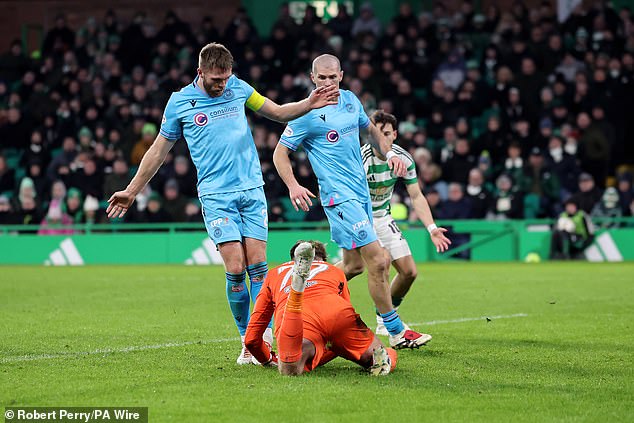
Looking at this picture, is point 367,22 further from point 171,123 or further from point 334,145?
point 171,123

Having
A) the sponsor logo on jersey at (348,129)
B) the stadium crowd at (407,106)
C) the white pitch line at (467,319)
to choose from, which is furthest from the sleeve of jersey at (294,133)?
the stadium crowd at (407,106)

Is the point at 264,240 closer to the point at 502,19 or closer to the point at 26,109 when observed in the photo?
the point at 502,19

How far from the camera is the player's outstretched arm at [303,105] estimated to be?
806 centimetres

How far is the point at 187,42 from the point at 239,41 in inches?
71.2

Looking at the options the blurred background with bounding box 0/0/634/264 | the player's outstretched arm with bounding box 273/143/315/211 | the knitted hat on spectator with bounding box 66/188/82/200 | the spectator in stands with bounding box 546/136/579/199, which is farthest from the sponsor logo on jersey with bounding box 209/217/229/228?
the knitted hat on spectator with bounding box 66/188/82/200

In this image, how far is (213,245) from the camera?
930 inches

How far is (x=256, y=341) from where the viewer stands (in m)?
7.81

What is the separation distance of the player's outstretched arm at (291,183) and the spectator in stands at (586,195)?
14289 mm

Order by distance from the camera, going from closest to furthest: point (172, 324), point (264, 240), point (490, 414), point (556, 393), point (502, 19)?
point (490, 414) → point (556, 393) → point (264, 240) → point (172, 324) → point (502, 19)

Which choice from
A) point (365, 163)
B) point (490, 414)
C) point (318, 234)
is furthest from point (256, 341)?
point (318, 234)

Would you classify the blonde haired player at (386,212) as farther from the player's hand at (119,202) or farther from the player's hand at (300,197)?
the player's hand at (119,202)

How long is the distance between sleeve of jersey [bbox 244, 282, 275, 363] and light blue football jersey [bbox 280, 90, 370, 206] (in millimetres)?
1412

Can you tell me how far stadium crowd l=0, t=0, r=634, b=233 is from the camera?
2327cm

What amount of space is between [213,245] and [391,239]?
13.4m
